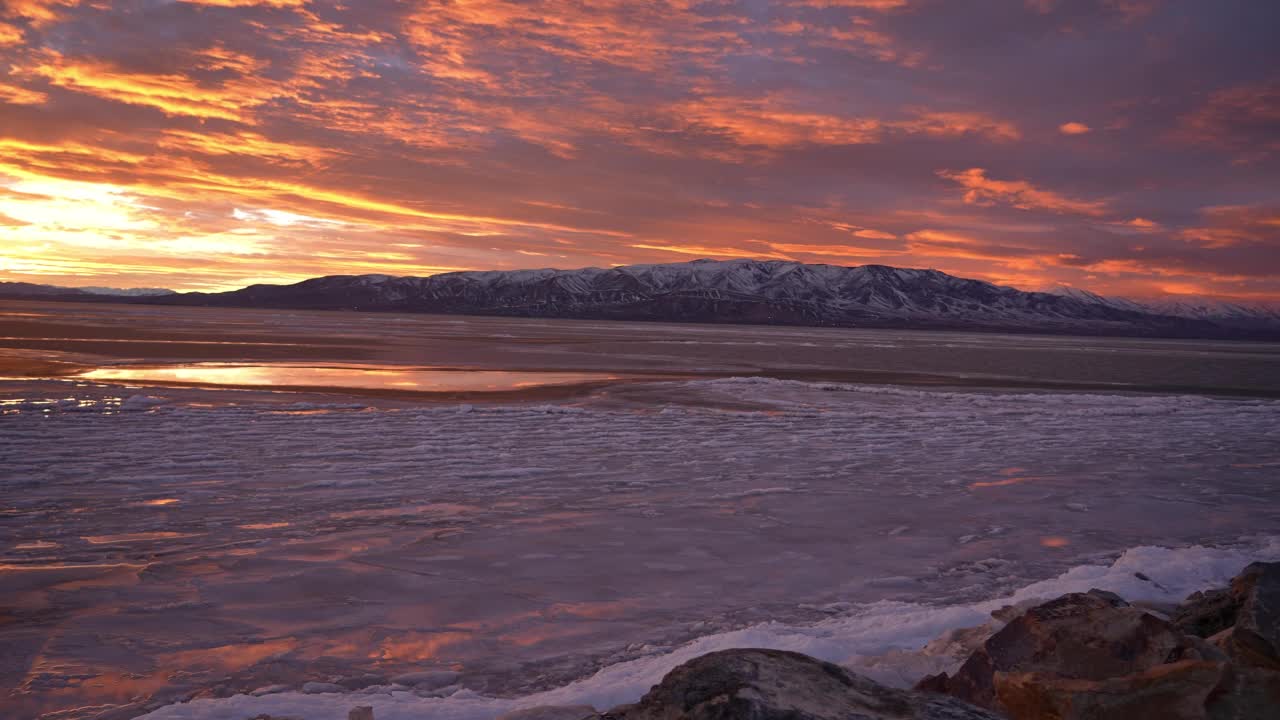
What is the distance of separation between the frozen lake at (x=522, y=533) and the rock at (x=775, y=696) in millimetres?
1214

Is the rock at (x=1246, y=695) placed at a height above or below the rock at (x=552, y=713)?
above

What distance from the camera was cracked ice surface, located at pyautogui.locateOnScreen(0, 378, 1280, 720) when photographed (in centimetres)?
482

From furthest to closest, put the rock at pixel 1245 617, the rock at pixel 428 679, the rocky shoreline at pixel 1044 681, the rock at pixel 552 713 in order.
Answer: the rock at pixel 428 679
the rock at pixel 552 713
the rock at pixel 1245 617
the rocky shoreline at pixel 1044 681

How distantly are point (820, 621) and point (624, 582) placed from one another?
1.55 m

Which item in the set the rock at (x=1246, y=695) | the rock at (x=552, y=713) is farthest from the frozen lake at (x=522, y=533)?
the rock at (x=1246, y=695)

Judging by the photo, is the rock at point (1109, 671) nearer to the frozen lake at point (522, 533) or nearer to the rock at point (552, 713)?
the frozen lake at point (522, 533)

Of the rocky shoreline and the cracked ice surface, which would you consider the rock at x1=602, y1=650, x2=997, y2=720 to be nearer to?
the rocky shoreline

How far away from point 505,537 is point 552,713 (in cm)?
352

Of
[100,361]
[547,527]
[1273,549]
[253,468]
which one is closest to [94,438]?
[253,468]

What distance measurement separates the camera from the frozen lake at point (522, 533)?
15.7ft

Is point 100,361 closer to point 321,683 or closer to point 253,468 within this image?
point 253,468

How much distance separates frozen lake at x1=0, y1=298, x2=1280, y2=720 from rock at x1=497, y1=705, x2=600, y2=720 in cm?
23

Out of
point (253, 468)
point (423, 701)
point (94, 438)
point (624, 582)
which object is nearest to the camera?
point (423, 701)

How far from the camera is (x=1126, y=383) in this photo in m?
30.4
